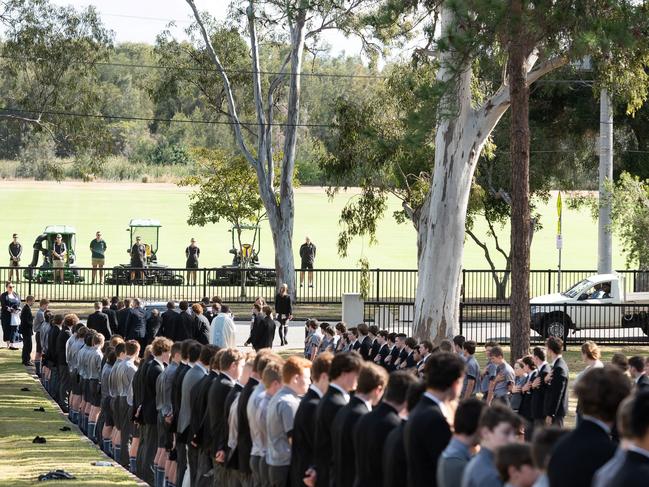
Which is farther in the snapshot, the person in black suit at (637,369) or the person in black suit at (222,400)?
the person in black suit at (637,369)

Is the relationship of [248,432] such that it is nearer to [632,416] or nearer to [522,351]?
[632,416]

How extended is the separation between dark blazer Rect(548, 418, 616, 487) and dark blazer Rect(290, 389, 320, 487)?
3.48 meters

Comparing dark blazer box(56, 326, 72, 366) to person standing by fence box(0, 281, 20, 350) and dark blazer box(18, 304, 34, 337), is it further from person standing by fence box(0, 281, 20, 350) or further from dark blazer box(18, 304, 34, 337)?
person standing by fence box(0, 281, 20, 350)

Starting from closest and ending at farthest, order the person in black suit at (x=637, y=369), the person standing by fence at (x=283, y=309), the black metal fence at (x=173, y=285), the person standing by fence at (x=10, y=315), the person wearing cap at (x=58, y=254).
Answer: the person in black suit at (x=637, y=369) → the person standing by fence at (x=10, y=315) → the person standing by fence at (x=283, y=309) → the black metal fence at (x=173, y=285) → the person wearing cap at (x=58, y=254)

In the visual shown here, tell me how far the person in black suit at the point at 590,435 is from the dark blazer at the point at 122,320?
64.7 ft

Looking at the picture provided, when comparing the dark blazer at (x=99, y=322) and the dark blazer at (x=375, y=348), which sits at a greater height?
the dark blazer at (x=99, y=322)

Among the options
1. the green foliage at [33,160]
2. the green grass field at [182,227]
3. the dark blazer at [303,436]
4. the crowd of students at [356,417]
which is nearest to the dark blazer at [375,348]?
the crowd of students at [356,417]

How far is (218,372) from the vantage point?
12734mm

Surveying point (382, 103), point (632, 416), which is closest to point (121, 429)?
point (632, 416)

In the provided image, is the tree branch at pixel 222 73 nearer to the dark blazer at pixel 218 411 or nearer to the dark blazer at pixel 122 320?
the dark blazer at pixel 122 320

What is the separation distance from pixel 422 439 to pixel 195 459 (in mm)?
5778

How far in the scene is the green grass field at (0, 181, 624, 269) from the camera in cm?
7656

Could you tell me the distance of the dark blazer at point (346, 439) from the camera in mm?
9383

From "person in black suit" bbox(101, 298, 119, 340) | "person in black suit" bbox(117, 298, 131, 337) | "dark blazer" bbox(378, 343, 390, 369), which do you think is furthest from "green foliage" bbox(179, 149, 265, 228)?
"dark blazer" bbox(378, 343, 390, 369)
